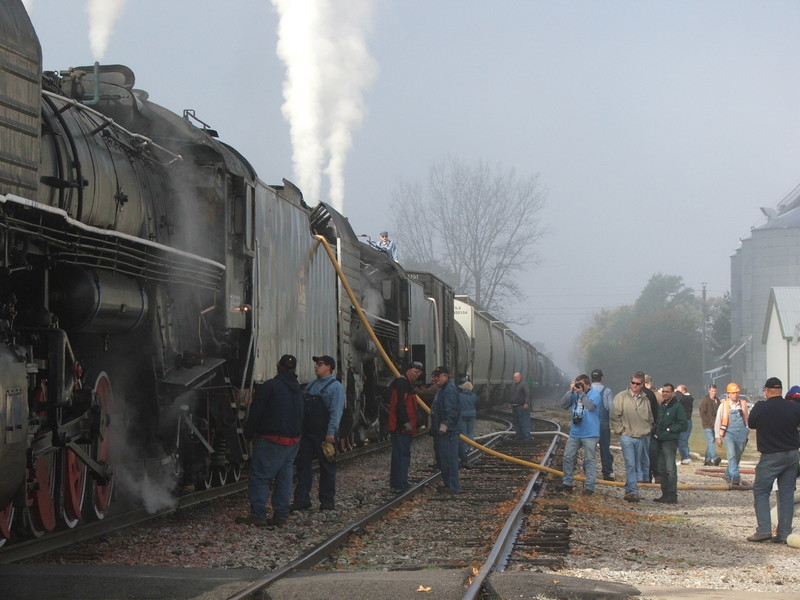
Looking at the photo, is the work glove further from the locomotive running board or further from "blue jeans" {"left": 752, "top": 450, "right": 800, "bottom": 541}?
"blue jeans" {"left": 752, "top": 450, "right": 800, "bottom": 541}

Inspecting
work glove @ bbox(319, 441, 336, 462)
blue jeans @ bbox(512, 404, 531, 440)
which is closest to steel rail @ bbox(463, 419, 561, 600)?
work glove @ bbox(319, 441, 336, 462)

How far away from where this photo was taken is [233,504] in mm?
10797

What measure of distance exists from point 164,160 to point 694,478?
10.7 metres

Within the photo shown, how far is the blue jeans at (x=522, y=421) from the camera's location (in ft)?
73.2

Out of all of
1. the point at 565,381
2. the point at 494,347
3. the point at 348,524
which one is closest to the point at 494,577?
the point at 348,524

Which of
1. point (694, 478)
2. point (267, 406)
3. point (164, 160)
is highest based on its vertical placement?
point (164, 160)

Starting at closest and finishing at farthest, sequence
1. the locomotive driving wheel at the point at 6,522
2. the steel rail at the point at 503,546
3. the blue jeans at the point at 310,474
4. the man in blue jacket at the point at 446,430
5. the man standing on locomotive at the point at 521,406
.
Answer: the steel rail at the point at 503,546 < the locomotive driving wheel at the point at 6,522 < the blue jeans at the point at 310,474 < the man in blue jacket at the point at 446,430 < the man standing on locomotive at the point at 521,406

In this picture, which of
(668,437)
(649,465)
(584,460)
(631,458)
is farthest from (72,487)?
(649,465)

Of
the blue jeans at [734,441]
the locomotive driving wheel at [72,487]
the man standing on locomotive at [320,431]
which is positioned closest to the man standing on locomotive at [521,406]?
the blue jeans at [734,441]

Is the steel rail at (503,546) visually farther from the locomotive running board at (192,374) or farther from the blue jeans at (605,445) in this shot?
the locomotive running board at (192,374)

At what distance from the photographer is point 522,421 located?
2245 cm

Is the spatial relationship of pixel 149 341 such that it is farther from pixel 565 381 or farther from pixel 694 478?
pixel 565 381

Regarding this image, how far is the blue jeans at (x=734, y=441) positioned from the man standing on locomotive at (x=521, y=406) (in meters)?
6.33

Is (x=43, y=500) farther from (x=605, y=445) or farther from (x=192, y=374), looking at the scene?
(x=605, y=445)
